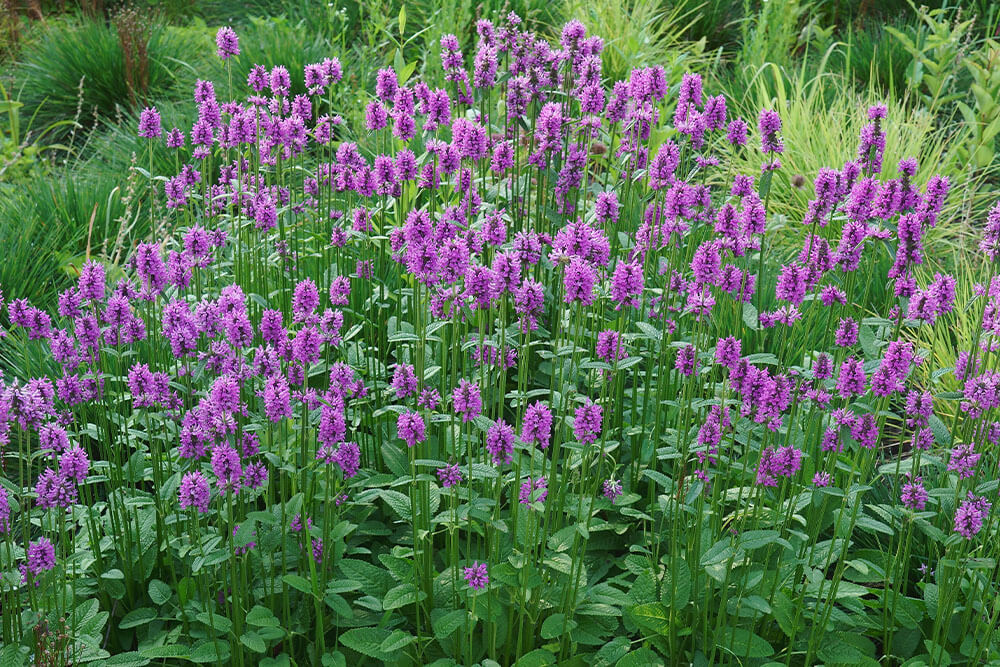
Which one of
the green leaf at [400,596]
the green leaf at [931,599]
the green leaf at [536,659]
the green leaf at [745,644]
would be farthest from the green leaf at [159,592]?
the green leaf at [931,599]

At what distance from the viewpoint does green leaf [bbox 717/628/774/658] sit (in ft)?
7.70

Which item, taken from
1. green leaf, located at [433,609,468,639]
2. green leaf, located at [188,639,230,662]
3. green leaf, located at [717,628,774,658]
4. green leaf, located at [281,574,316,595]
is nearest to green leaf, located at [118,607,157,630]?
green leaf, located at [188,639,230,662]

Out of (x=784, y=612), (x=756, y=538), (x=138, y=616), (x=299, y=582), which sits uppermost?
(x=756, y=538)

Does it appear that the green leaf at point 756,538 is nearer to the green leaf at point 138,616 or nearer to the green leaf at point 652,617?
the green leaf at point 652,617

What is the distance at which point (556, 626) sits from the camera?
2311 millimetres

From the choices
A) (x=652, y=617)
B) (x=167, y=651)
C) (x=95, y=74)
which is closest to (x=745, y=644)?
(x=652, y=617)

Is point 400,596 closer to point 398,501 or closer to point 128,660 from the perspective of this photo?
point 398,501

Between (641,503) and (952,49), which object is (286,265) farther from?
(952,49)

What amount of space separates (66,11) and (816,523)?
36.0 ft

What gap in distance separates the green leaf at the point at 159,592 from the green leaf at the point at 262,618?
0.32m

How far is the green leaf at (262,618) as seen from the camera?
2.29 meters

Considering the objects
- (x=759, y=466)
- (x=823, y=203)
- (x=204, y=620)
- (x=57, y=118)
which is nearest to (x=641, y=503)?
(x=759, y=466)

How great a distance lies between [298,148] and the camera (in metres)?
3.56

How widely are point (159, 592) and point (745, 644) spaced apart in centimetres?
156
